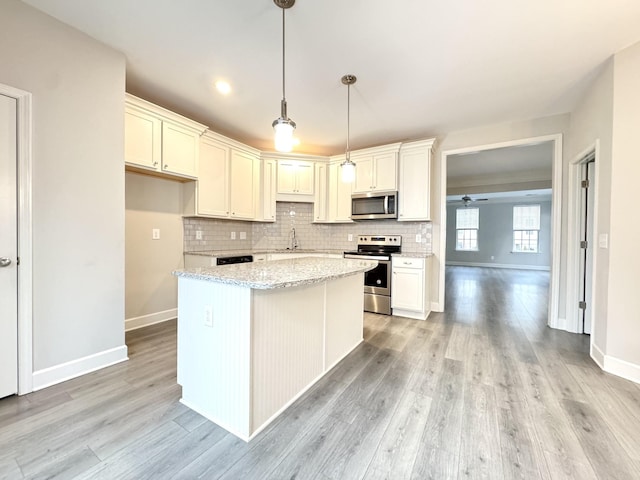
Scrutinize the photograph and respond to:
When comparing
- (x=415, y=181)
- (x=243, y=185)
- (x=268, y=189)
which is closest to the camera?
(x=415, y=181)

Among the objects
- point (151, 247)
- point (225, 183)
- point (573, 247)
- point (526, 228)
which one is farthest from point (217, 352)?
point (526, 228)

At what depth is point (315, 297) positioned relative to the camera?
198cm

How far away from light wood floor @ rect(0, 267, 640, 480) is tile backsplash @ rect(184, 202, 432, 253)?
187cm

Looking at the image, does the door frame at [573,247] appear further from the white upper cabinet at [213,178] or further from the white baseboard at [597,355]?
the white upper cabinet at [213,178]

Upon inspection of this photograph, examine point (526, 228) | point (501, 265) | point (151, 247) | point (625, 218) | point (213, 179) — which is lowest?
point (501, 265)

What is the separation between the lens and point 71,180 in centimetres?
204

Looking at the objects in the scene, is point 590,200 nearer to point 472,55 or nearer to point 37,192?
point 472,55

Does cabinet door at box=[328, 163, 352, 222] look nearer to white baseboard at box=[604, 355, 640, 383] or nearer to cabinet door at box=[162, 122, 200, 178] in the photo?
cabinet door at box=[162, 122, 200, 178]

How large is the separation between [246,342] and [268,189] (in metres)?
3.24

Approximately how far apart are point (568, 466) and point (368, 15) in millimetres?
2804

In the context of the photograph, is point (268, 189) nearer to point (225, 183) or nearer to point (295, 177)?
point (295, 177)

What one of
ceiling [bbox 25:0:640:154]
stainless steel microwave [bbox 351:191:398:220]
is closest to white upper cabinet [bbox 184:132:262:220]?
ceiling [bbox 25:0:640:154]

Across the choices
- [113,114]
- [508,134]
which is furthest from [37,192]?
[508,134]

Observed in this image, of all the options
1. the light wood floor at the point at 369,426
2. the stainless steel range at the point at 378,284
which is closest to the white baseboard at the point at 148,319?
the light wood floor at the point at 369,426
